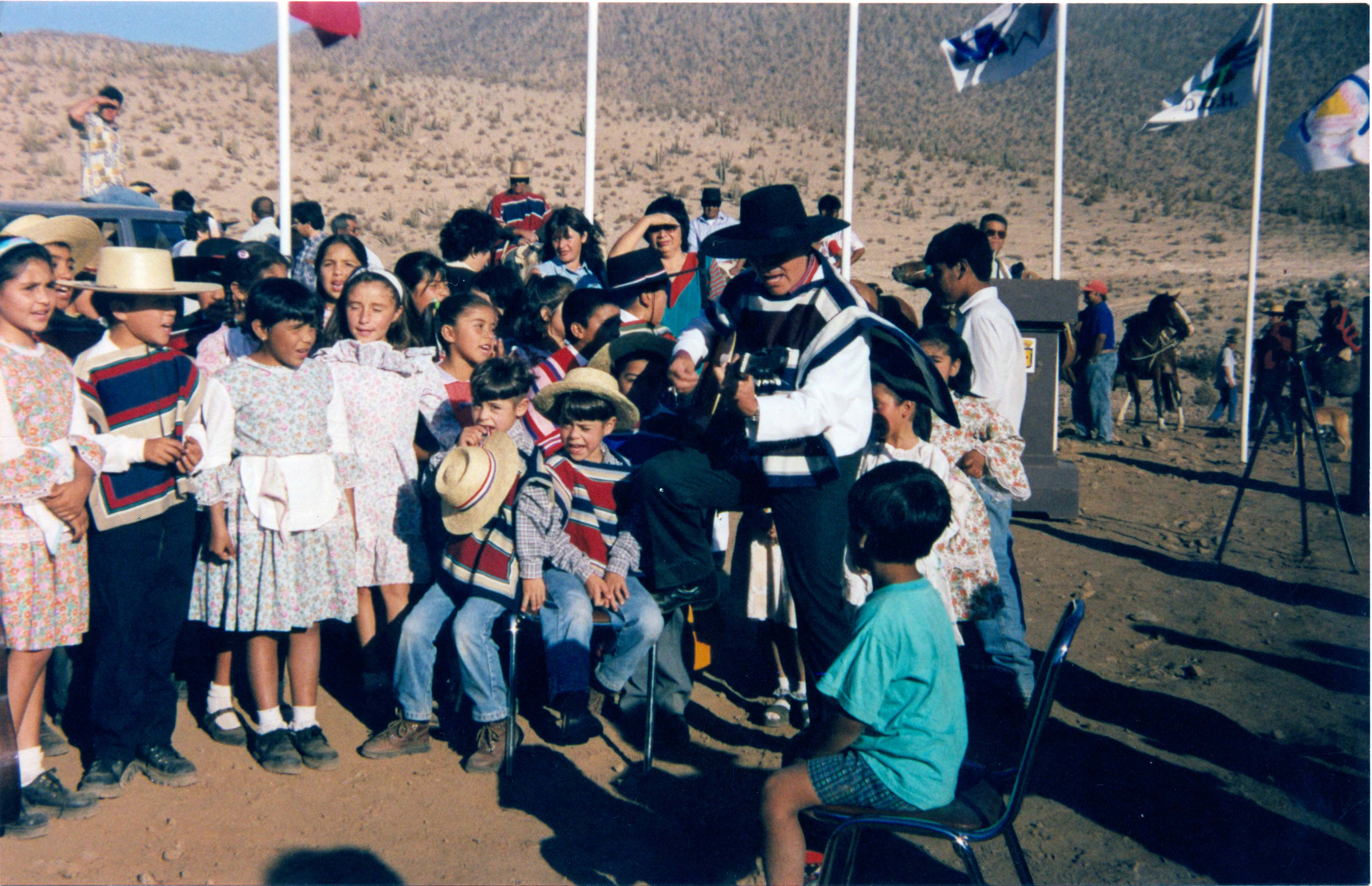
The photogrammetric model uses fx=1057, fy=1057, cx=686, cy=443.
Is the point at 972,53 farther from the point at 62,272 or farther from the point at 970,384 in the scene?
the point at 62,272

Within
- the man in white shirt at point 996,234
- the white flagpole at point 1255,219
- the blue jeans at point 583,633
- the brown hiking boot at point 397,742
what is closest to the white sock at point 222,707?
the brown hiking boot at point 397,742

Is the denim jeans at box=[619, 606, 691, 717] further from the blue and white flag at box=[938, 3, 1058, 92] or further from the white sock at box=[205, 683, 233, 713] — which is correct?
the blue and white flag at box=[938, 3, 1058, 92]

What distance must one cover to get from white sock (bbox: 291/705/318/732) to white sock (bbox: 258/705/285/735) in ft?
0.17

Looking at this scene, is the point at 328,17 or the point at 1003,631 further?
the point at 328,17

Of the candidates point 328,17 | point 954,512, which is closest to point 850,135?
point 328,17

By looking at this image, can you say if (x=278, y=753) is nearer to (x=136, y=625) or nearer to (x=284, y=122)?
(x=136, y=625)

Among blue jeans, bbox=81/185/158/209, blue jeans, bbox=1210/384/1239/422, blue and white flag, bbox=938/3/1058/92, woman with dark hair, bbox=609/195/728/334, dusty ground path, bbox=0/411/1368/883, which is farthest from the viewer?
blue jeans, bbox=1210/384/1239/422

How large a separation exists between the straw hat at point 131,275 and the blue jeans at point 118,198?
503cm

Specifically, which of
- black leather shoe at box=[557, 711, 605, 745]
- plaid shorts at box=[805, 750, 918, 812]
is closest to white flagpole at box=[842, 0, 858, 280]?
black leather shoe at box=[557, 711, 605, 745]

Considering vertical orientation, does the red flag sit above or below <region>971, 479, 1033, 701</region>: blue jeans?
above

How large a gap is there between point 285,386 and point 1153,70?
7311cm

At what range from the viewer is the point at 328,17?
7.05 metres

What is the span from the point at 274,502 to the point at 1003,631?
10.8 feet

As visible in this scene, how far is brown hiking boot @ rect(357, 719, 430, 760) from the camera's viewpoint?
447cm
